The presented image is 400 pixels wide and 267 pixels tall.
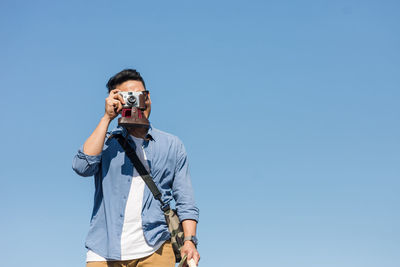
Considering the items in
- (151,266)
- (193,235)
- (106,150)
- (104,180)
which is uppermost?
(106,150)

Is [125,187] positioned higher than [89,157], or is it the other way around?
[89,157]

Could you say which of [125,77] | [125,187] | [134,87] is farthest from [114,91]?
[125,187]

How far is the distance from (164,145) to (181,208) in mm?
792

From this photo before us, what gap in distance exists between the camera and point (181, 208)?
5766mm

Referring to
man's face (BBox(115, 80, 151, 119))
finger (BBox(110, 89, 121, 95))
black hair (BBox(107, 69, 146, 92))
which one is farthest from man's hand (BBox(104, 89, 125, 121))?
black hair (BBox(107, 69, 146, 92))

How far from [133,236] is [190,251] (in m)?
0.63

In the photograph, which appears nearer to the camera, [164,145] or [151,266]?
[151,266]

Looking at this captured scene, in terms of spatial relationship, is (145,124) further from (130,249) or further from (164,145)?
(130,249)

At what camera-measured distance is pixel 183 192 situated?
229 inches

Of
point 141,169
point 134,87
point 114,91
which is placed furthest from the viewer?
point 134,87

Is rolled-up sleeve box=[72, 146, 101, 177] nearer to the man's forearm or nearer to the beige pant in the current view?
the man's forearm

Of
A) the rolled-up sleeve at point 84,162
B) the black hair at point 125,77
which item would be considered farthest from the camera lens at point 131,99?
the rolled-up sleeve at point 84,162

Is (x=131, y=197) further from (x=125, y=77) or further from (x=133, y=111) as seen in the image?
(x=125, y=77)

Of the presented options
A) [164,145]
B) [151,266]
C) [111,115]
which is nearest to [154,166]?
[164,145]
